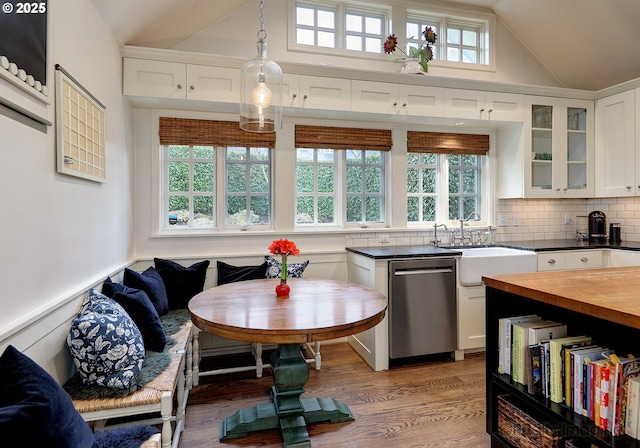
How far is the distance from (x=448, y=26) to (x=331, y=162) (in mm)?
1984

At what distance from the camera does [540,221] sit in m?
4.12

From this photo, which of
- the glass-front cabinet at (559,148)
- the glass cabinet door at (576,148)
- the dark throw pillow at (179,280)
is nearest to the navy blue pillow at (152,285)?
the dark throw pillow at (179,280)

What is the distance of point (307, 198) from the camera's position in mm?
3596

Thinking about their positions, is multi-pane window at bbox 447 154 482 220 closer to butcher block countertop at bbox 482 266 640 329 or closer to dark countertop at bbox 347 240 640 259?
dark countertop at bbox 347 240 640 259

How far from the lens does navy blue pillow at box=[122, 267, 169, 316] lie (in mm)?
2426

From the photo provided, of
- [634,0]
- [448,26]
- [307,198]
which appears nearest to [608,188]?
[634,0]

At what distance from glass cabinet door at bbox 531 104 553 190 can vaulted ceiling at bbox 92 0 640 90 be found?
658 millimetres

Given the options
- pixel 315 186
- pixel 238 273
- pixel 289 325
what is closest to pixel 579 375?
pixel 289 325

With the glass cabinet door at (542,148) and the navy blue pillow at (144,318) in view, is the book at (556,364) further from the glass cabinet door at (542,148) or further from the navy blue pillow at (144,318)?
the glass cabinet door at (542,148)

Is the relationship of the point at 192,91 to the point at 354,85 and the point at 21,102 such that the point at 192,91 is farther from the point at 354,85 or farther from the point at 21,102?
the point at 21,102

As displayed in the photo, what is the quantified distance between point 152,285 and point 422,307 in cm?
210

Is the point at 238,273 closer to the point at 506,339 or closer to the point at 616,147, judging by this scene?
the point at 506,339

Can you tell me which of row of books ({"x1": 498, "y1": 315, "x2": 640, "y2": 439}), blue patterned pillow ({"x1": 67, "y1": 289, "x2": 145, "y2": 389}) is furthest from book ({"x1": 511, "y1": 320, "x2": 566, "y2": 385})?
blue patterned pillow ({"x1": 67, "y1": 289, "x2": 145, "y2": 389})

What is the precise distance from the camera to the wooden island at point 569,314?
1.17 metres
